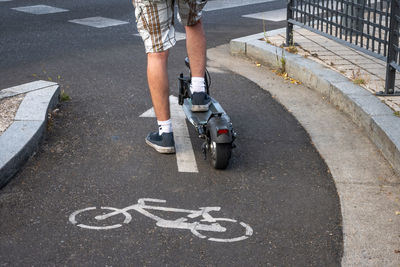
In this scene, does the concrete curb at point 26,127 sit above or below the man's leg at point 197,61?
below

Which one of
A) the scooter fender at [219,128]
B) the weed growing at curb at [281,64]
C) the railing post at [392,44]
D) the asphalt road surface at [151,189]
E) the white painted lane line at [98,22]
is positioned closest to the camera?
the asphalt road surface at [151,189]

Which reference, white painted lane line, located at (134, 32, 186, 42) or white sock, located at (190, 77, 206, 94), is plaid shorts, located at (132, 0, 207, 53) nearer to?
white sock, located at (190, 77, 206, 94)

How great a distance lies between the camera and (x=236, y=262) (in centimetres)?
318

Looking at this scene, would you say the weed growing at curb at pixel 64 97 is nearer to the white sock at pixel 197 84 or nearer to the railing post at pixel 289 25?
the white sock at pixel 197 84

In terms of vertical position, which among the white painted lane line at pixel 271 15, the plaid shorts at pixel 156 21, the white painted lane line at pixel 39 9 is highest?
the plaid shorts at pixel 156 21

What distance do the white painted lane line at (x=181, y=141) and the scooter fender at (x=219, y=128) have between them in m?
0.32

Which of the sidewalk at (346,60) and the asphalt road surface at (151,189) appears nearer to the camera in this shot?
the asphalt road surface at (151,189)

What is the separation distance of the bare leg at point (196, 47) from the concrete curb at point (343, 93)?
4.53 feet

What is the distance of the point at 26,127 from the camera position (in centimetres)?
462

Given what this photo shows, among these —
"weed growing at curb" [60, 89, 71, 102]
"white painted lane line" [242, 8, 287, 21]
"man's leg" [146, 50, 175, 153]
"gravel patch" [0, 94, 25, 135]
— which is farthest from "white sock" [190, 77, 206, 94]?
"white painted lane line" [242, 8, 287, 21]

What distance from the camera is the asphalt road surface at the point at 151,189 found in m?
3.28

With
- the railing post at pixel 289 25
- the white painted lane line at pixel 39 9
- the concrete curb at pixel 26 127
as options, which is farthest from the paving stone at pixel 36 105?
the white painted lane line at pixel 39 9

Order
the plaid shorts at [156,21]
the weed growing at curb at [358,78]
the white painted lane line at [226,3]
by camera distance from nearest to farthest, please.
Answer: the plaid shorts at [156,21] → the weed growing at curb at [358,78] → the white painted lane line at [226,3]

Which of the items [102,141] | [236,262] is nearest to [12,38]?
[102,141]
